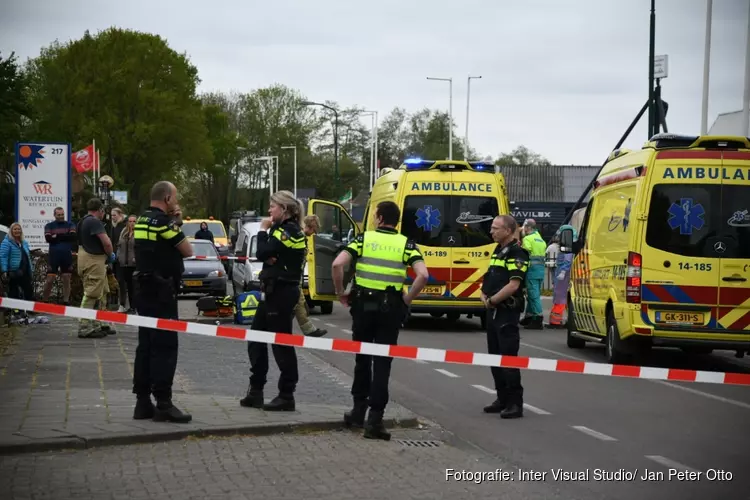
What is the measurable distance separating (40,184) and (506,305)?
15.9 meters

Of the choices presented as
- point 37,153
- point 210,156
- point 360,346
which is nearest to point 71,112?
point 210,156

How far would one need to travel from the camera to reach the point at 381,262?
898 centimetres

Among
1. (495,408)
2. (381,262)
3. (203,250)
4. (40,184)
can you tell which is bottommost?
(495,408)

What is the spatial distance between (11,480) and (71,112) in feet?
177

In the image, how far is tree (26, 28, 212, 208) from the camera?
58594 mm

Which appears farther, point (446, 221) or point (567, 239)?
point (446, 221)

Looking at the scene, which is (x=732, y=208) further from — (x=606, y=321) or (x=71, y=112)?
(x=71, y=112)

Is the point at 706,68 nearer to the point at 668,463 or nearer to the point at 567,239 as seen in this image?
the point at 567,239

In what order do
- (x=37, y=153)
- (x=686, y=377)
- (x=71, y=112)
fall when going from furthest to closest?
1. (x=71, y=112)
2. (x=37, y=153)
3. (x=686, y=377)

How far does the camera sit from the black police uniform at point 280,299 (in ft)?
31.8

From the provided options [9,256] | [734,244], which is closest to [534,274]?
[734,244]

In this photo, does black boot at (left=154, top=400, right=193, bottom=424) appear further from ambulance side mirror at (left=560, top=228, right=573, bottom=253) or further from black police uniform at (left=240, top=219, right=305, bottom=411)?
ambulance side mirror at (left=560, top=228, right=573, bottom=253)

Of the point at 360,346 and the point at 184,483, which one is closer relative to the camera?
the point at 184,483

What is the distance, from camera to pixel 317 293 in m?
20.1
